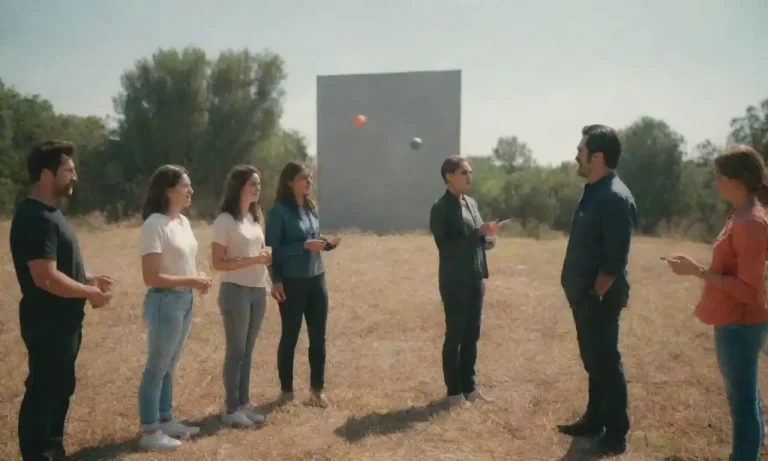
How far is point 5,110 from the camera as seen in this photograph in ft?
77.5

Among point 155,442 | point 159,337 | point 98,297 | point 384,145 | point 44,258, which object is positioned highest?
point 384,145

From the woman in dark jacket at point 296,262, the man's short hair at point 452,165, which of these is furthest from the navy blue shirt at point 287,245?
the man's short hair at point 452,165

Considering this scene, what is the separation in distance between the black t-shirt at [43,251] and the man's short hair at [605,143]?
2.82 meters

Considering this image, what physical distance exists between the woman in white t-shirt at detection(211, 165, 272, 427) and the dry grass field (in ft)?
1.11

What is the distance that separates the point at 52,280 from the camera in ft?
9.02

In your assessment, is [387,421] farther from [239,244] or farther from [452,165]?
[452,165]

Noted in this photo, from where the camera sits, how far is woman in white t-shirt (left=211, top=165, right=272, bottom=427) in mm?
3607

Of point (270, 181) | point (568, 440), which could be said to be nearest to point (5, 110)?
point (270, 181)

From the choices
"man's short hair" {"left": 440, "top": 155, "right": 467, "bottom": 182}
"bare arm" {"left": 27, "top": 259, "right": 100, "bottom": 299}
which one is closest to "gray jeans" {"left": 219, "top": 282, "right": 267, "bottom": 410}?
"bare arm" {"left": 27, "top": 259, "right": 100, "bottom": 299}

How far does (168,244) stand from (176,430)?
1226 millimetres

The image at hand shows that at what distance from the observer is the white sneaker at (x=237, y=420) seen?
12.4ft

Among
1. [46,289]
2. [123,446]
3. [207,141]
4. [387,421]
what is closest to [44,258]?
[46,289]

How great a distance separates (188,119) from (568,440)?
894 inches

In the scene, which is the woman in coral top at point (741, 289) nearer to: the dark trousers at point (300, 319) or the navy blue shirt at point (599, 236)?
the navy blue shirt at point (599, 236)
